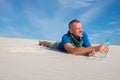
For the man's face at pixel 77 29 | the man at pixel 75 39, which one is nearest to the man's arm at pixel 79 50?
the man at pixel 75 39

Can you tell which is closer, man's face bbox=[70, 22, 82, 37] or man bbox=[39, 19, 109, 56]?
man bbox=[39, 19, 109, 56]

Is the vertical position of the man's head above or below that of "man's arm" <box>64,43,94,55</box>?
above

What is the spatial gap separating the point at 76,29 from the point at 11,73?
3285mm

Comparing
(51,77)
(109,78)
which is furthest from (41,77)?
(109,78)

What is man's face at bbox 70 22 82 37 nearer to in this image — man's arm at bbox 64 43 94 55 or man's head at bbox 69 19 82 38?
man's head at bbox 69 19 82 38

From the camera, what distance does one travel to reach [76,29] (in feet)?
Answer: 18.5

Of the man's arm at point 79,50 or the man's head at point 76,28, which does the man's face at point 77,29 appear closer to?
the man's head at point 76,28

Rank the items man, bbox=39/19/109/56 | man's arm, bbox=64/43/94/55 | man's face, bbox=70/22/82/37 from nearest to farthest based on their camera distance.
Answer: man's arm, bbox=64/43/94/55 → man, bbox=39/19/109/56 → man's face, bbox=70/22/82/37

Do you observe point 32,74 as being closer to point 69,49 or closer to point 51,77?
point 51,77

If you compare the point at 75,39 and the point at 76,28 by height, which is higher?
the point at 76,28

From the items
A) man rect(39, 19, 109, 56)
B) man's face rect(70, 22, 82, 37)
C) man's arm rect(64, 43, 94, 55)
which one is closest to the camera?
man's arm rect(64, 43, 94, 55)

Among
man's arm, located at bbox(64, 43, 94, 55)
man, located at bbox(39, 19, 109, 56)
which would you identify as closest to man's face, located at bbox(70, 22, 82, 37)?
man, located at bbox(39, 19, 109, 56)

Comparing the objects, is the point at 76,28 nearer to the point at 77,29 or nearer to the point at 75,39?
the point at 77,29

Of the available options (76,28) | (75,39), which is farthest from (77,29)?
(75,39)
